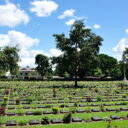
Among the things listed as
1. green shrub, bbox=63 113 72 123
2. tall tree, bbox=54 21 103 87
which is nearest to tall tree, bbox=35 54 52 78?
tall tree, bbox=54 21 103 87

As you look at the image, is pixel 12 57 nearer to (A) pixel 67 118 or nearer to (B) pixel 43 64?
(A) pixel 67 118

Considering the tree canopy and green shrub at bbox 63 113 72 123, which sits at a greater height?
the tree canopy

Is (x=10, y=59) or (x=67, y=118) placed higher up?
(x=10, y=59)

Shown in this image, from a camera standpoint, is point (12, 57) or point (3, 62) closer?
point (3, 62)

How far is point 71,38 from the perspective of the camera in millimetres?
35688

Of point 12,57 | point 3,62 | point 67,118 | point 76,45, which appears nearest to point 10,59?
point 12,57

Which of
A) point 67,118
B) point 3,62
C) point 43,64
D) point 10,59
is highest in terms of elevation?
point 43,64

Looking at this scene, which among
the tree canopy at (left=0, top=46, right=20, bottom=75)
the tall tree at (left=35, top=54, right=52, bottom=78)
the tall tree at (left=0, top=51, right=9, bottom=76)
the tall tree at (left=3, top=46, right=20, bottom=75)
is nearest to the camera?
the tall tree at (left=0, top=51, right=9, bottom=76)

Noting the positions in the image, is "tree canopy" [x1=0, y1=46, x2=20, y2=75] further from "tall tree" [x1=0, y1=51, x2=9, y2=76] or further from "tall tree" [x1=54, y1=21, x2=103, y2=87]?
"tall tree" [x1=54, y1=21, x2=103, y2=87]

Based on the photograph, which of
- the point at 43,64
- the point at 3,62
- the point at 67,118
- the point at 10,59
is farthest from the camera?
the point at 43,64

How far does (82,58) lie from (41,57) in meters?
65.1

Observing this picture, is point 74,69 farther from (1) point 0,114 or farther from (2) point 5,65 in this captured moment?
(1) point 0,114

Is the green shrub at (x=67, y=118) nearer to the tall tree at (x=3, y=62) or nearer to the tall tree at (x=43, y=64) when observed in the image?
the tall tree at (x=3, y=62)

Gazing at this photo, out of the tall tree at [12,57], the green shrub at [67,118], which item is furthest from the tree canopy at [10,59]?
the green shrub at [67,118]
